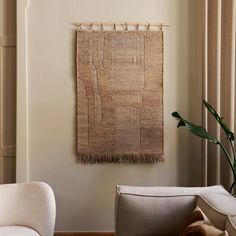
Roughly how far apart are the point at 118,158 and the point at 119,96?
55cm

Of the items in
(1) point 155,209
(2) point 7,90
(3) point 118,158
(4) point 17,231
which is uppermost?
(2) point 7,90

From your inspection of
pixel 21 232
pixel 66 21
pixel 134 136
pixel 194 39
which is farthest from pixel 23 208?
pixel 194 39

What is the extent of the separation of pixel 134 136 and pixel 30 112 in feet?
3.11

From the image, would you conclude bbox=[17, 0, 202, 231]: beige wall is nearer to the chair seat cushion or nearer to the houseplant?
the houseplant

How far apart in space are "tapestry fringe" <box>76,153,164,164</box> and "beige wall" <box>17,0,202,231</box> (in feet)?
0.18

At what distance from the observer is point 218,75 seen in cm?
256

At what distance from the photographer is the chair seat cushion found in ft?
6.14

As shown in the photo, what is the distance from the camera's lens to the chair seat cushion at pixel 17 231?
187 cm

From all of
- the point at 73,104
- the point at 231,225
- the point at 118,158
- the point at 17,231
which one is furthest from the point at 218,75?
the point at 17,231

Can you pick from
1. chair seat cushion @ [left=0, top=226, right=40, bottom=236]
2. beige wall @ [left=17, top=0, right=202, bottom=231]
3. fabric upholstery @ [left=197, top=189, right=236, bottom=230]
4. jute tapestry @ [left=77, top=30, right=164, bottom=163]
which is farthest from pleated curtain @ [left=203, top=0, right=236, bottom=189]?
chair seat cushion @ [left=0, top=226, right=40, bottom=236]

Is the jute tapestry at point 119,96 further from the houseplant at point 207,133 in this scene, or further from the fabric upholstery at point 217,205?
the fabric upholstery at point 217,205

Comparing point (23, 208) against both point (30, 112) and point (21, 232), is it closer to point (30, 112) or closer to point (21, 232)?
point (21, 232)

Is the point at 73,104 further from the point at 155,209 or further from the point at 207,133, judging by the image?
the point at 155,209

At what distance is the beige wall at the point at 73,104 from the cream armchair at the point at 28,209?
22.0 inches
